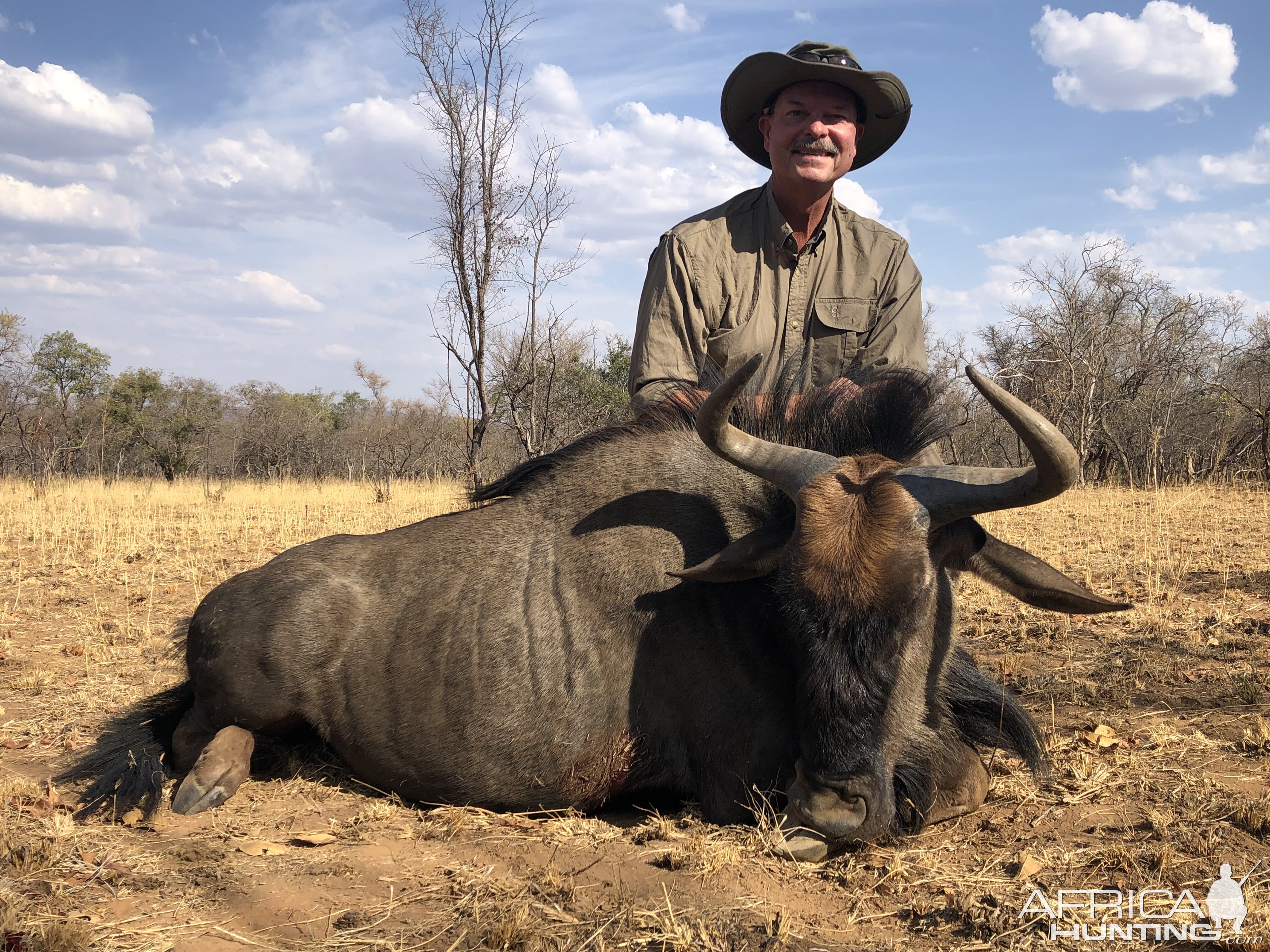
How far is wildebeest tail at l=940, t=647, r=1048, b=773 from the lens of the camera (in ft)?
11.3

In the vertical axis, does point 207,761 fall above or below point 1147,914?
below

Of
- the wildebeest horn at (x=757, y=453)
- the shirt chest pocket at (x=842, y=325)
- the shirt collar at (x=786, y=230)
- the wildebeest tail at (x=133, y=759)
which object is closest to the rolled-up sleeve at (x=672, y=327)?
the shirt collar at (x=786, y=230)

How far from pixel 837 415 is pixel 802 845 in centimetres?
153

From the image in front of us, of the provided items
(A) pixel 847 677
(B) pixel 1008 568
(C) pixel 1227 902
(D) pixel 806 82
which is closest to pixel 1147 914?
(C) pixel 1227 902

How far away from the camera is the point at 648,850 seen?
3021 millimetres

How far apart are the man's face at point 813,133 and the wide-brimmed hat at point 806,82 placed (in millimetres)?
69

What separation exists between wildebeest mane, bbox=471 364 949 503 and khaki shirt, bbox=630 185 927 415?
3.06 ft

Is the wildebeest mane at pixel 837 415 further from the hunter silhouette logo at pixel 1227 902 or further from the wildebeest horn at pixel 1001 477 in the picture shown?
the hunter silhouette logo at pixel 1227 902

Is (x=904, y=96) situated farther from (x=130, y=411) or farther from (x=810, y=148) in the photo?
(x=130, y=411)

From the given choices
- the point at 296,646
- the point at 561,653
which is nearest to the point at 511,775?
the point at 561,653

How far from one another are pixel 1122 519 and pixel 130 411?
32864 millimetres

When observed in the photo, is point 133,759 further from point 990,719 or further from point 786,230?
point 786,230

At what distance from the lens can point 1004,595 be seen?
285 inches

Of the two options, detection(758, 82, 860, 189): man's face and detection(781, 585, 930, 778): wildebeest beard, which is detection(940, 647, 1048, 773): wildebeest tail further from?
detection(758, 82, 860, 189): man's face
